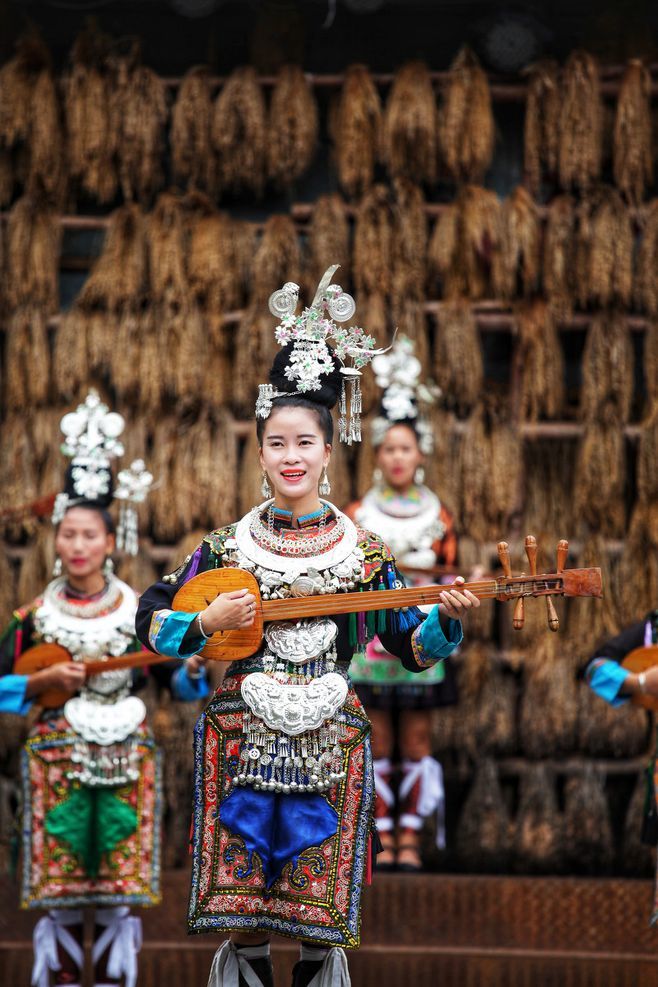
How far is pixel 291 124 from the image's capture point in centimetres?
611

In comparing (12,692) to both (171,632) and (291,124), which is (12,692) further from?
(291,124)

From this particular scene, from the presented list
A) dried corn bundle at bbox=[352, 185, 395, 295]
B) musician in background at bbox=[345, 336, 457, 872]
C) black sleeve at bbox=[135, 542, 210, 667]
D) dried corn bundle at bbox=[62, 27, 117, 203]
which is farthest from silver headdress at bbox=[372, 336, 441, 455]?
black sleeve at bbox=[135, 542, 210, 667]

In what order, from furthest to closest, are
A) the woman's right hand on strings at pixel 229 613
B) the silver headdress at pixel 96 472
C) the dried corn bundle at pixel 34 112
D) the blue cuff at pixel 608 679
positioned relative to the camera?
the dried corn bundle at pixel 34 112 < the silver headdress at pixel 96 472 < the blue cuff at pixel 608 679 < the woman's right hand on strings at pixel 229 613

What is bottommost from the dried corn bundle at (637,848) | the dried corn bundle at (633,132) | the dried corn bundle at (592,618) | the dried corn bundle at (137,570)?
the dried corn bundle at (637,848)

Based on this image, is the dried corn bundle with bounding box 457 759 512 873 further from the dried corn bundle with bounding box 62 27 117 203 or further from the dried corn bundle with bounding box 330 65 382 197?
the dried corn bundle with bounding box 62 27 117 203

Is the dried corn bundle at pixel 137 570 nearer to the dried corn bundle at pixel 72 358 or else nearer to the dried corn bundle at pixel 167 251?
the dried corn bundle at pixel 72 358

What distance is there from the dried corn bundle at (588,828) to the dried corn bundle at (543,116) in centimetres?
244

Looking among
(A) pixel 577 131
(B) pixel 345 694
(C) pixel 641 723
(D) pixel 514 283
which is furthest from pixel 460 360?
(B) pixel 345 694

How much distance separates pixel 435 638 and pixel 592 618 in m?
2.52

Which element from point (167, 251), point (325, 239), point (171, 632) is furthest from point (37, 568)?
point (171, 632)

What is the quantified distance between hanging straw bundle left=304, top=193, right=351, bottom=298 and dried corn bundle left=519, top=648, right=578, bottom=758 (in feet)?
5.17

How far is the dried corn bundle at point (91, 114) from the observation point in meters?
6.14

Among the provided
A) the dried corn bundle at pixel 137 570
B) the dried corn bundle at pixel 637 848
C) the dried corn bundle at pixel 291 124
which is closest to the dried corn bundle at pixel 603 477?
the dried corn bundle at pixel 637 848

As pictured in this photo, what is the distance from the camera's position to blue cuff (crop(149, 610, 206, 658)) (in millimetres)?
3424
